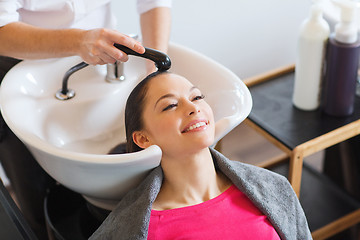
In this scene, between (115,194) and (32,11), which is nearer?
(115,194)

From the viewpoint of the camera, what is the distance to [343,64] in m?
1.62

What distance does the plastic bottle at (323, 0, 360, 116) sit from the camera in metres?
1.58

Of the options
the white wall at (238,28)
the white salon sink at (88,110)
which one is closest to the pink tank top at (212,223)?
the white salon sink at (88,110)

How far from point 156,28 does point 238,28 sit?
80 centimetres

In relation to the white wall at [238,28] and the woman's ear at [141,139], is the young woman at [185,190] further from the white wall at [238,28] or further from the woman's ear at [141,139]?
the white wall at [238,28]

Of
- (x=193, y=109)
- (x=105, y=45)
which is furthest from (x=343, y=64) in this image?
(x=105, y=45)

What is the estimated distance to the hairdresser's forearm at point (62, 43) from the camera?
1.15 m

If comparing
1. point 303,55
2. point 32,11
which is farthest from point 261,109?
point 32,11

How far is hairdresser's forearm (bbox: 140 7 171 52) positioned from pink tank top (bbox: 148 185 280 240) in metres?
0.45

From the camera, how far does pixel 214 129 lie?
1.18 metres

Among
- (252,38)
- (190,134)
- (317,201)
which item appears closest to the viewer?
(190,134)

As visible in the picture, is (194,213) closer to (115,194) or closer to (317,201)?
(115,194)

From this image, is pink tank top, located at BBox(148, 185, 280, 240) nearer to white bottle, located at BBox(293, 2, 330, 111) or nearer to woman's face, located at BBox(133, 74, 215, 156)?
woman's face, located at BBox(133, 74, 215, 156)

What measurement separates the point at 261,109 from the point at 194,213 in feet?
2.39
